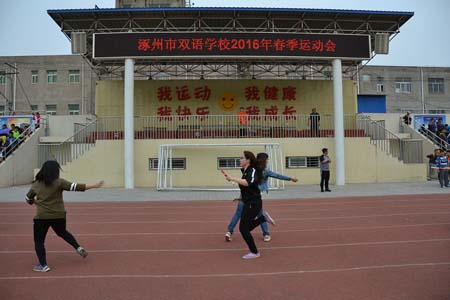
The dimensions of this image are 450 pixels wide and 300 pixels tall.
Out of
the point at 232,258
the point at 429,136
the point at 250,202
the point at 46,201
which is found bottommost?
the point at 232,258

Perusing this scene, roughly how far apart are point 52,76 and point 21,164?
23249 millimetres

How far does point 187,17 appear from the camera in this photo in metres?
18.7

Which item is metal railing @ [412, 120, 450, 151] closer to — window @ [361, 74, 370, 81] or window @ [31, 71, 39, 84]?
window @ [361, 74, 370, 81]

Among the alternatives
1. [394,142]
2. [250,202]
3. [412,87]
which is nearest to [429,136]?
[394,142]

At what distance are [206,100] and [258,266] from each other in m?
18.4

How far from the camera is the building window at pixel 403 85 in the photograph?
138ft

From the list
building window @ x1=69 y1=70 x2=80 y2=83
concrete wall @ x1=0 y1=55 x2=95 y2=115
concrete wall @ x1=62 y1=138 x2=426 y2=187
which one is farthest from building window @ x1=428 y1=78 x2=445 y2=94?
building window @ x1=69 y1=70 x2=80 y2=83

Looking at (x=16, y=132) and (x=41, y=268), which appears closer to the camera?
(x=41, y=268)

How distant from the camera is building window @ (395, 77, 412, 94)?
42031mm

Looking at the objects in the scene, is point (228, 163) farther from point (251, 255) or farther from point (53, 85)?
point (53, 85)

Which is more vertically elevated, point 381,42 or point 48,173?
point 381,42

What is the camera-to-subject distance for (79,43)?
1791 cm

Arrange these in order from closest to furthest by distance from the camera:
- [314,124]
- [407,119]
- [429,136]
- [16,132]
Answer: [314,124] < [16,132] < [429,136] < [407,119]

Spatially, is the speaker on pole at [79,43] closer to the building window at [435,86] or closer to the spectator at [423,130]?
the spectator at [423,130]
